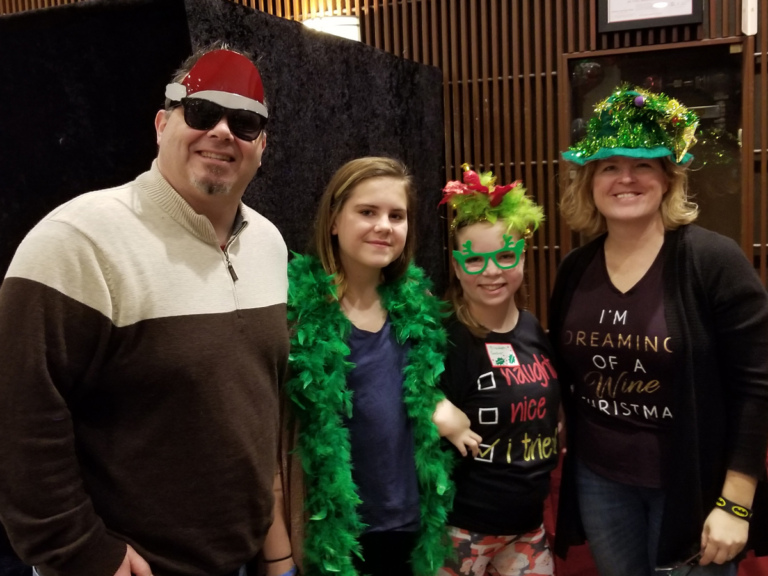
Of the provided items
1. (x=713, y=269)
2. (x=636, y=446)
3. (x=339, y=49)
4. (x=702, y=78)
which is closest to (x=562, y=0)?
(x=702, y=78)

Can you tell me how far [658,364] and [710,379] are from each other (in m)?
0.13

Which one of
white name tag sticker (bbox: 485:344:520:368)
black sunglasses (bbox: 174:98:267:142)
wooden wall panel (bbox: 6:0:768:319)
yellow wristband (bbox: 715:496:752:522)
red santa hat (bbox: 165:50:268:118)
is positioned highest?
wooden wall panel (bbox: 6:0:768:319)

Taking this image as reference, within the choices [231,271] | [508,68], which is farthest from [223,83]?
[508,68]

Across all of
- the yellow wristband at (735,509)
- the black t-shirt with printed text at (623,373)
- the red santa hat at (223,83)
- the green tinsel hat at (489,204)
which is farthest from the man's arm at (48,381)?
the yellow wristband at (735,509)

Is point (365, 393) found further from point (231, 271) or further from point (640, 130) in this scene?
point (640, 130)

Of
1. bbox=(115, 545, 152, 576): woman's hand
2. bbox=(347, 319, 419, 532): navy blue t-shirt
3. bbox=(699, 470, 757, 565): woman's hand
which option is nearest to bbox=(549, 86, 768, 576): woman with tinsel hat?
bbox=(699, 470, 757, 565): woman's hand

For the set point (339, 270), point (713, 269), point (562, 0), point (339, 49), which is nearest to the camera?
point (713, 269)

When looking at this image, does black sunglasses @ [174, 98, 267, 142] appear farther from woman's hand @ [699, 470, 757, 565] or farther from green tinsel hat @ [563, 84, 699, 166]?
woman's hand @ [699, 470, 757, 565]

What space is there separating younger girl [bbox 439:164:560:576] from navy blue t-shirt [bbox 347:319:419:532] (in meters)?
0.19

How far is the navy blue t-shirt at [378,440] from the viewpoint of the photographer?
5.59ft

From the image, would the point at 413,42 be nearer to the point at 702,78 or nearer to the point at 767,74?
the point at 702,78

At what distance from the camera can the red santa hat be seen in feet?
4.31

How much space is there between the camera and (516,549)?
6.06 feet

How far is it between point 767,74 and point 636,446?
9.71ft
